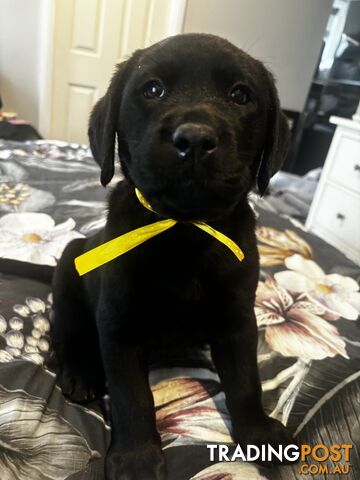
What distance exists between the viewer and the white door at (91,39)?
10.7ft

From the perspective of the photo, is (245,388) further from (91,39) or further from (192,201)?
(91,39)

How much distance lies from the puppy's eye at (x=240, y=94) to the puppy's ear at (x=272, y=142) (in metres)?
0.07

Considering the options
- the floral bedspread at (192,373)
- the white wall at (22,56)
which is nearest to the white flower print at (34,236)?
the floral bedspread at (192,373)

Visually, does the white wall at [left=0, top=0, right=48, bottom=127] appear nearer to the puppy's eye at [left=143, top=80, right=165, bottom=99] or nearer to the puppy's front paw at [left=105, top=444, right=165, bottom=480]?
the puppy's eye at [left=143, top=80, right=165, bottom=99]

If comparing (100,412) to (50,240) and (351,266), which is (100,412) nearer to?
(50,240)

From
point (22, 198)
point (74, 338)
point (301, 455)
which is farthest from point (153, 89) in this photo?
point (22, 198)

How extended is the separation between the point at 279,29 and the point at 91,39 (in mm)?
1575

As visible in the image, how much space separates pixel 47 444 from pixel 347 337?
717mm

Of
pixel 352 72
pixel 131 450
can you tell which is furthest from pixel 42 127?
pixel 131 450

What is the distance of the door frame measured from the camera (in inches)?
125

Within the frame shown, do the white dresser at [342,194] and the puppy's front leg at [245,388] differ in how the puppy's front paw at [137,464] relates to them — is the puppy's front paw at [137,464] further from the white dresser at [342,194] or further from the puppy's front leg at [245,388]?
the white dresser at [342,194]

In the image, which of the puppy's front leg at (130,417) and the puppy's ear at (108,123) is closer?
the puppy's front leg at (130,417)

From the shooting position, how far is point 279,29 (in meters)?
3.41

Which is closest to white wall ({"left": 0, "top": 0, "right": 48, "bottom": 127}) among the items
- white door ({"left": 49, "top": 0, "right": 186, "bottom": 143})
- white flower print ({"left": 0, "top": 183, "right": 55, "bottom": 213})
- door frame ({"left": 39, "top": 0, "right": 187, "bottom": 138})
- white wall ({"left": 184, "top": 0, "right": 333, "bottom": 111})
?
door frame ({"left": 39, "top": 0, "right": 187, "bottom": 138})
